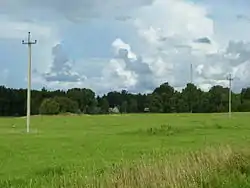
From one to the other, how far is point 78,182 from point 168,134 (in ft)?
124

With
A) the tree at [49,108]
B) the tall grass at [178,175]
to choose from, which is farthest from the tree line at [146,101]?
the tall grass at [178,175]

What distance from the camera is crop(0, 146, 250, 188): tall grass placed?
16469mm

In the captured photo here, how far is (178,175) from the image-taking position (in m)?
17.4

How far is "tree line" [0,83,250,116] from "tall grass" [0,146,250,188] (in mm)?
152985

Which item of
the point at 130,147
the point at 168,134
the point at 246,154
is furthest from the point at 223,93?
the point at 246,154

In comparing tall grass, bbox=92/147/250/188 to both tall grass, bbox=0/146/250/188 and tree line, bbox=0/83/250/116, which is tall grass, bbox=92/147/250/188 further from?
tree line, bbox=0/83/250/116

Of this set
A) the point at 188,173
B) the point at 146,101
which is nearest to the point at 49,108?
the point at 146,101

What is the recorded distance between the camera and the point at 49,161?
2964 cm

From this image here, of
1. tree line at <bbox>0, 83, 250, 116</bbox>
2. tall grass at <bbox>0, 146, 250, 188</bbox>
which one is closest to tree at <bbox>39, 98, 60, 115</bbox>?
tree line at <bbox>0, 83, 250, 116</bbox>

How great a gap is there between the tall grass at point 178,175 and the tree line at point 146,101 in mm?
152985

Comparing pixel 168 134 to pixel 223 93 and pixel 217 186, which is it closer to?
pixel 217 186

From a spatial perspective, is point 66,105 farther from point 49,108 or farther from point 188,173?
point 188,173

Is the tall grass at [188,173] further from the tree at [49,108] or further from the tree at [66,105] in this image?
the tree at [66,105]

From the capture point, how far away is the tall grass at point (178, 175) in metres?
16.5
